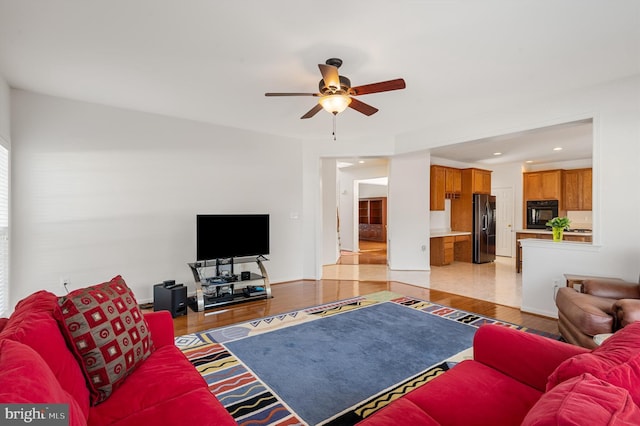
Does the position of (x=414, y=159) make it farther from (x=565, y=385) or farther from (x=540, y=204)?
(x=565, y=385)

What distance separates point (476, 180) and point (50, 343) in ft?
27.4

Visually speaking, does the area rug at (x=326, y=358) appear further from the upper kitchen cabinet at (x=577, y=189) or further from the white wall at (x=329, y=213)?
the upper kitchen cabinet at (x=577, y=189)

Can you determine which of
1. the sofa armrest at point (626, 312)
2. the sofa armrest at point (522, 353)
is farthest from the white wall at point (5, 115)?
the sofa armrest at point (626, 312)

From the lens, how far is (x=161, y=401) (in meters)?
1.43

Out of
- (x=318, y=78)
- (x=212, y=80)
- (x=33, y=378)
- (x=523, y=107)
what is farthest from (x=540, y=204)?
(x=33, y=378)

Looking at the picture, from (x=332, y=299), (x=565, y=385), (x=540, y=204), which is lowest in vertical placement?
(x=332, y=299)

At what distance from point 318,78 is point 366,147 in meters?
2.73

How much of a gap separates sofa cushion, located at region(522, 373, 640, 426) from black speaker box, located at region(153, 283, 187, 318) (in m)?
3.86

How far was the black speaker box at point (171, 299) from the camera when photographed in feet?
12.6

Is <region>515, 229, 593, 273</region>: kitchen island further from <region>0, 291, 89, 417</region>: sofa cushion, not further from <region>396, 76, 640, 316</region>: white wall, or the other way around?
<region>0, 291, 89, 417</region>: sofa cushion

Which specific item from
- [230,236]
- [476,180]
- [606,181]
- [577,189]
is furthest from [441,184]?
[230,236]

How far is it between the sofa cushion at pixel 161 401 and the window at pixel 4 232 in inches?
113

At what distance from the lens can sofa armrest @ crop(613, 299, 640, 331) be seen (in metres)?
2.30

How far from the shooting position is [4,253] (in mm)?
3379
